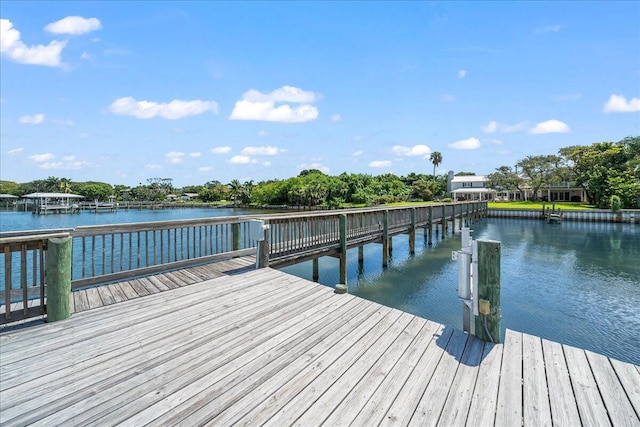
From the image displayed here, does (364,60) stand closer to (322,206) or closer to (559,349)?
(559,349)

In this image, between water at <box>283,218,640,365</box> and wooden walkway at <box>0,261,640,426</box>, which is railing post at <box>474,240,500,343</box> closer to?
wooden walkway at <box>0,261,640,426</box>

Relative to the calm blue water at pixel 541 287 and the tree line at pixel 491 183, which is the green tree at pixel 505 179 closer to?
the tree line at pixel 491 183

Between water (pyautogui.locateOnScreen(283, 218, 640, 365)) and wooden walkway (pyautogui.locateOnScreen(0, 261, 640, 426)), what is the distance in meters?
4.82

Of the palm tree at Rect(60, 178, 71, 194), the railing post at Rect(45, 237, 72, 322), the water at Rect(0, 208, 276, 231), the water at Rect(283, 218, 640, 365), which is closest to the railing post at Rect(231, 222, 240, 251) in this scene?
the railing post at Rect(45, 237, 72, 322)

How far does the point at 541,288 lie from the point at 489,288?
9.49 meters

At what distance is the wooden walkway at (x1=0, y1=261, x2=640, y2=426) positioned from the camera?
86.2 inches

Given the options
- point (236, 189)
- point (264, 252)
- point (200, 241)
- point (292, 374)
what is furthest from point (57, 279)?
point (236, 189)

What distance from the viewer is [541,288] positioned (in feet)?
34.7

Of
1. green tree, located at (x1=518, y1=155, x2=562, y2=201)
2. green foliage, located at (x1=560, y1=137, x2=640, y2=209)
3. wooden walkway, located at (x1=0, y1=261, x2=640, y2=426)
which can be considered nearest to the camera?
wooden walkway, located at (x1=0, y1=261, x2=640, y2=426)

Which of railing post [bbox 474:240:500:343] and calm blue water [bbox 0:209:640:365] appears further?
calm blue water [bbox 0:209:640:365]

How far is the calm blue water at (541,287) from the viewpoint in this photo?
7.30 metres

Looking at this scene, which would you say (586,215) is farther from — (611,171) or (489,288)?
(489,288)

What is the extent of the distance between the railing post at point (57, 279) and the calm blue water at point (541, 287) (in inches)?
291

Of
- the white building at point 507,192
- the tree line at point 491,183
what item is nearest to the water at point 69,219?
the tree line at point 491,183
